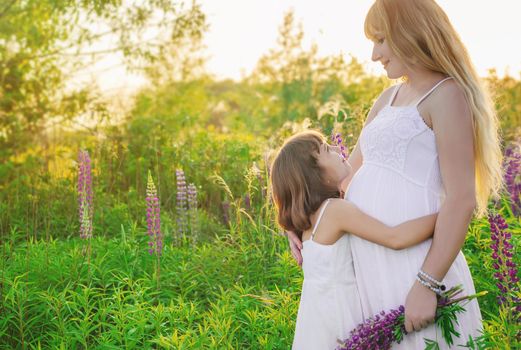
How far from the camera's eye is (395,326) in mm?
2609

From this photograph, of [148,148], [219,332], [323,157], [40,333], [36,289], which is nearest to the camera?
[323,157]

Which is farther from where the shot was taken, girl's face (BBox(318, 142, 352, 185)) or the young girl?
girl's face (BBox(318, 142, 352, 185))

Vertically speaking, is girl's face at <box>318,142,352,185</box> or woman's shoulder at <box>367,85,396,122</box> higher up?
woman's shoulder at <box>367,85,396,122</box>

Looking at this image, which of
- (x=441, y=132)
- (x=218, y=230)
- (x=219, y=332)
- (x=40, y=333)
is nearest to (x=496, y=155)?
(x=441, y=132)

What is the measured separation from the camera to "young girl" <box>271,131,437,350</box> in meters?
2.79

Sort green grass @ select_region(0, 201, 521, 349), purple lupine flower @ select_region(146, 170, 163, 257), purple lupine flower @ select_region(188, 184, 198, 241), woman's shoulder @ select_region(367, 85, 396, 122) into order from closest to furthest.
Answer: woman's shoulder @ select_region(367, 85, 396, 122) < green grass @ select_region(0, 201, 521, 349) < purple lupine flower @ select_region(146, 170, 163, 257) < purple lupine flower @ select_region(188, 184, 198, 241)

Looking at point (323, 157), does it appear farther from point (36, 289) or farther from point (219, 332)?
point (36, 289)

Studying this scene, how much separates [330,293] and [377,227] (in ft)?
1.28

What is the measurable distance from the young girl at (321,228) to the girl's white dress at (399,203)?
6 cm

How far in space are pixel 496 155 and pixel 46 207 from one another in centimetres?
442

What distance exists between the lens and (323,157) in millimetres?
3008

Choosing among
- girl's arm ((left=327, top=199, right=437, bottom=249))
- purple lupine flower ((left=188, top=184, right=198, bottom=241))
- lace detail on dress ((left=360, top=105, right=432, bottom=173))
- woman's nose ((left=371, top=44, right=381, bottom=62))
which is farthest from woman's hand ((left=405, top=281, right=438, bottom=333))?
purple lupine flower ((left=188, top=184, right=198, bottom=241))

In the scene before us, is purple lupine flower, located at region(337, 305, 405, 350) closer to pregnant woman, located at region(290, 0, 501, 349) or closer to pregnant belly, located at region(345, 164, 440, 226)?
pregnant woman, located at region(290, 0, 501, 349)

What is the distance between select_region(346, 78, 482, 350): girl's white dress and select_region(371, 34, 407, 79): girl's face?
0.14 metres
